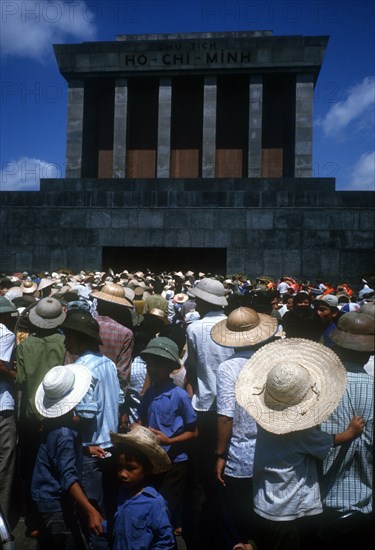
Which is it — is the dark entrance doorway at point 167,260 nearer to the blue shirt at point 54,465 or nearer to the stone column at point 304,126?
the stone column at point 304,126

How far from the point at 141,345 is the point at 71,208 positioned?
17297 mm

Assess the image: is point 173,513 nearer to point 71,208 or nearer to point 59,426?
point 59,426

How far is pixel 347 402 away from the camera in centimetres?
321

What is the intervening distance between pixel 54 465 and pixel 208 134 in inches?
995

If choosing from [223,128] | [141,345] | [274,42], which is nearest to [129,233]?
[223,128]

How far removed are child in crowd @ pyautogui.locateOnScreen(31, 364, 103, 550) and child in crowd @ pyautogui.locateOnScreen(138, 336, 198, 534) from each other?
23.4 inches

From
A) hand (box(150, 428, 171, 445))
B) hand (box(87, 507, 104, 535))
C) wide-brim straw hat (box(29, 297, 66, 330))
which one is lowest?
hand (box(87, 507, 104, 535))

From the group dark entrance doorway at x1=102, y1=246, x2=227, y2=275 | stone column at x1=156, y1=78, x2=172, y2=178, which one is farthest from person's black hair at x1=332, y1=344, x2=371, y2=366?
stone column at x1=156, y1=78, x2=172, y2=178

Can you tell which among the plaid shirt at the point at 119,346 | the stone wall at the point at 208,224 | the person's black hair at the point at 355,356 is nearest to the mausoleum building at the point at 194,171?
the stone wall at the point at 208,224

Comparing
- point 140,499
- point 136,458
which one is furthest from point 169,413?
point 140,499

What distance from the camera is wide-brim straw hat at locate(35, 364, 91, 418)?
3.48 m

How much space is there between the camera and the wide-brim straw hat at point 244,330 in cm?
397

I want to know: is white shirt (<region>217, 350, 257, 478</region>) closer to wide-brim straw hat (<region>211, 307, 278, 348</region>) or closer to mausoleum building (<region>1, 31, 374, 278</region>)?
wide-brim straw hat (<region>211, 307, 278, 348</region>)

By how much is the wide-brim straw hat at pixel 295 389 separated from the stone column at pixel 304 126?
23960 mm
